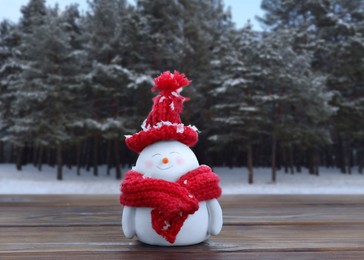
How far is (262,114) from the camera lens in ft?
42.7

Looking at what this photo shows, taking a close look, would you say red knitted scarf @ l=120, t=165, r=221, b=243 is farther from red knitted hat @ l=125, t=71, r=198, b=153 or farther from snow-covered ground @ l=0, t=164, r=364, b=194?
snow-covered ground @ l=0, t=164, r=364, b=194

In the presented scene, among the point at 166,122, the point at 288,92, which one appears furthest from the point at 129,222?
the point at 288,92

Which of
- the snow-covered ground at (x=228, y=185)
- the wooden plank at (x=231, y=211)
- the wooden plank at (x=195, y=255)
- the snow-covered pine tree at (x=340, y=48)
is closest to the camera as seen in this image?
the wooden plank at (x=195, y=255)

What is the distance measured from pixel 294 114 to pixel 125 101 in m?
6.38

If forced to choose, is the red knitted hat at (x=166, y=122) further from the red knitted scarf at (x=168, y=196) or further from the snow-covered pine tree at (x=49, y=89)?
the snow-covered pine tree at (x=49, y=89)

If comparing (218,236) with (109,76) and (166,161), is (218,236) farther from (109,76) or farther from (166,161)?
(109,76)

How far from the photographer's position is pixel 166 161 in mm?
1754

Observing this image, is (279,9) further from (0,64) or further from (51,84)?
(0,64)

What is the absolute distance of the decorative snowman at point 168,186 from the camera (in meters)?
1.66

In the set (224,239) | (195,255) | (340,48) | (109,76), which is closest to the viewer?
(195,255)

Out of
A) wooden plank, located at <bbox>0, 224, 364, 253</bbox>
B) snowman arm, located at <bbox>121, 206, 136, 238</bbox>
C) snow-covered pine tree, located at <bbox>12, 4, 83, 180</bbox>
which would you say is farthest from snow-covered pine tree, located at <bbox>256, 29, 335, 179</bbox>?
snowman arm, located at <bbox>121, 206, 136, 238</bbox>

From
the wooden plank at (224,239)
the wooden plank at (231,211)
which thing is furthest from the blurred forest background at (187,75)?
the wooden plank at (224,239)

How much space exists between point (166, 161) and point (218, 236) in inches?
21.6

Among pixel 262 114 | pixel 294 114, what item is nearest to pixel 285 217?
pixel 262 114
